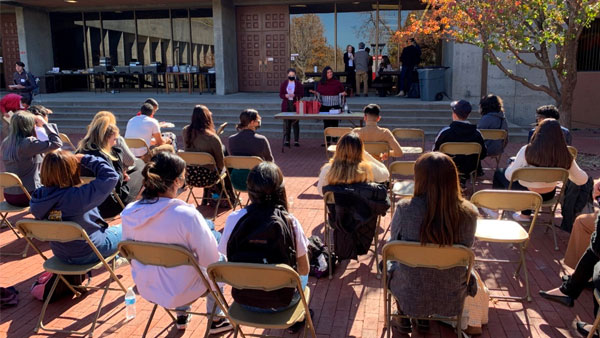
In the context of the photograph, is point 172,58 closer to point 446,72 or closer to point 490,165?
point 446,72

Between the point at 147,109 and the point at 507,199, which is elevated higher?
the point at 147,109

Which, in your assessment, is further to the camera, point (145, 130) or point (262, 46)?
point (262, 46)

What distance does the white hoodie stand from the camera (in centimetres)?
312

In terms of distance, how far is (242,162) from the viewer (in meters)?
5.70

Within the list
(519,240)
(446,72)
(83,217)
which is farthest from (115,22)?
(519,240)

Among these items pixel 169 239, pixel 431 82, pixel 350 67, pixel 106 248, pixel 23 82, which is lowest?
pixel 106 248

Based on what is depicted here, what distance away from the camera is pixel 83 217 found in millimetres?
3896

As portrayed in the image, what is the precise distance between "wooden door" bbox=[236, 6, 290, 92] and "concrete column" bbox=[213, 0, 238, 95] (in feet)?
1.58

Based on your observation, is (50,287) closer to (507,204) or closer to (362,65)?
(507,204)

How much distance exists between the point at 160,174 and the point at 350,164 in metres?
1.66

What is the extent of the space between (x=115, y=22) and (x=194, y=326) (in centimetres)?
1959

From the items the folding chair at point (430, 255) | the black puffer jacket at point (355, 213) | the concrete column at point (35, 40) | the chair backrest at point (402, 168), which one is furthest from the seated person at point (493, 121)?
the concrete column at point (35, 40)

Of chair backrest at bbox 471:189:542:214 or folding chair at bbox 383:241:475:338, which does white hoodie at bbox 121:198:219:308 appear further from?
chair backrest at bbox 471:189:542:214

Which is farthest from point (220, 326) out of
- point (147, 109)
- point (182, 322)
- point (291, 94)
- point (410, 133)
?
point (291, 94)
